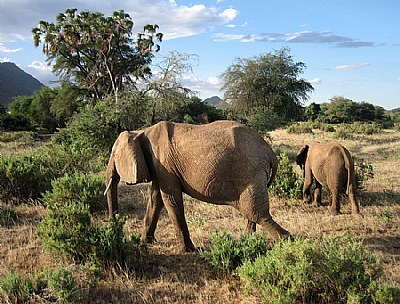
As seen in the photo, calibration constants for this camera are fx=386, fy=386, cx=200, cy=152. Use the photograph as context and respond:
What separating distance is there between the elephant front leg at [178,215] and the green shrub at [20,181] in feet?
15.1

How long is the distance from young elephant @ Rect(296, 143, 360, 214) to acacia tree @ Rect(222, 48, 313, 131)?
61.8ft

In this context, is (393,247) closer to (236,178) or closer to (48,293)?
(236,178)

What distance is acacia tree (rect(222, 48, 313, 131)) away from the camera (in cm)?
2862

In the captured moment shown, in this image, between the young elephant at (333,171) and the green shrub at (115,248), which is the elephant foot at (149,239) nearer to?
the green shrub at (115,248)

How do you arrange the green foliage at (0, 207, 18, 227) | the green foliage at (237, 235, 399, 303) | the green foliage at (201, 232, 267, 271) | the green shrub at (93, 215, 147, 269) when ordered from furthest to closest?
the green foliage at (0, 207, 18, 227) < the green shrub at (93, 215, 147, 269) < the green foliage at (201, 232, 267, 271) < the green foliage at (237, 235, 399, 303)

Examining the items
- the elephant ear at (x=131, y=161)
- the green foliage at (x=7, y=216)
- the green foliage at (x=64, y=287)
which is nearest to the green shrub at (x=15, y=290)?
the green foliage at (x=64, y=287)

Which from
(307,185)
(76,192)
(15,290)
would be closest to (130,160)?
(15,290)

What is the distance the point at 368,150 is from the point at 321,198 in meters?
12.7

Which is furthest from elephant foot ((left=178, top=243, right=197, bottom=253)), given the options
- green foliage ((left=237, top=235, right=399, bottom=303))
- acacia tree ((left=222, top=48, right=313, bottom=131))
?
acacia tree ((left=222, top=48, right=313, bottom=131))

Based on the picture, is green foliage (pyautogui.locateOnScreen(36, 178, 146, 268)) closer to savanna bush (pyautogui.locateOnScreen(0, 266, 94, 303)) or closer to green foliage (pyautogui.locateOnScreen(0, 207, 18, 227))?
savanna bush (pyautogui.locateOnScreen(0, 266, 94, 303))

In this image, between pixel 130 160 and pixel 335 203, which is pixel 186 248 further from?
pixel 335 203

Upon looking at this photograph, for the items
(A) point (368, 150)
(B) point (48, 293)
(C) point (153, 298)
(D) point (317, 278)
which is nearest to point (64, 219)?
(B) point (48, 293)

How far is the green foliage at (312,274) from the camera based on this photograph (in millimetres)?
3959

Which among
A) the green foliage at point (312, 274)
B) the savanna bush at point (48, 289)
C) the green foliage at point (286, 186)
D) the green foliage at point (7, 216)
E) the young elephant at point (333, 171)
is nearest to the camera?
the green foliage at point (312, 274)
